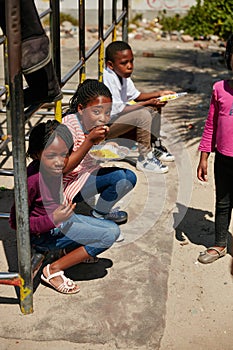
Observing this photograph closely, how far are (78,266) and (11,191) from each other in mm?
1254

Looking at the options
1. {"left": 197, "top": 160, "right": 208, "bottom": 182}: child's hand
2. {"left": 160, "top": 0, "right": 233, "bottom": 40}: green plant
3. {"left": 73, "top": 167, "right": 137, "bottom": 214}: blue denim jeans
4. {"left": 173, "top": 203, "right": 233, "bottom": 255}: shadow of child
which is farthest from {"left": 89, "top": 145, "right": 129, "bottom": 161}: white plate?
{"left": 160, "top": 0, "right": 233, "bottom": 40}: green plant

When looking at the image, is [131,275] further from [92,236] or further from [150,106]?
[150,106]

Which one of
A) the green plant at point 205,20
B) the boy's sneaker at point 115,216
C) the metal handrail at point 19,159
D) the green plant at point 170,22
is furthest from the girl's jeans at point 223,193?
the green plant at point 170,22

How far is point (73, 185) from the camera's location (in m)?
3.57

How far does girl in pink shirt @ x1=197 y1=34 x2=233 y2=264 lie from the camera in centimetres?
338

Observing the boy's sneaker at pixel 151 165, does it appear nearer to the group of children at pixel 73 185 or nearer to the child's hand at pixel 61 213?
the group of children at pixel 73 185

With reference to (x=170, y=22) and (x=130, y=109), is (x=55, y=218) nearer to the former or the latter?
(x=130, y=109)

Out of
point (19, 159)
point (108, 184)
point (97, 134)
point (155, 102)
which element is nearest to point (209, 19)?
point (155, 102)

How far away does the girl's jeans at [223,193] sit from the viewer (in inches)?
137

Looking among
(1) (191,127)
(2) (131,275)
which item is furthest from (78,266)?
(1) (191,127)

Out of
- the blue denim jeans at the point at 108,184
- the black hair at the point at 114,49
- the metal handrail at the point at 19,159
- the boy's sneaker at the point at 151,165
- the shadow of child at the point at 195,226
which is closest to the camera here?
the metal handrail at the point at 19,159

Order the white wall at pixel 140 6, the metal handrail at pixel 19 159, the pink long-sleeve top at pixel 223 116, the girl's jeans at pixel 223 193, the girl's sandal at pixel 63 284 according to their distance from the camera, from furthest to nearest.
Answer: the white wall at pixel 140 6
the girl's jeans at pixel 223 193
the pink long-sleeve top at pixel 223 116
the girl's sandal at pixel 63 284
the metal handrail at pixel 19 159

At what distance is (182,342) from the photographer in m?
2.95

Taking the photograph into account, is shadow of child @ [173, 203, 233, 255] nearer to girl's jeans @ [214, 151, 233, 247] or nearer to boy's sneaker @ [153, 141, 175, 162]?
girl's jeans @ [214, 151, 233, 247]
